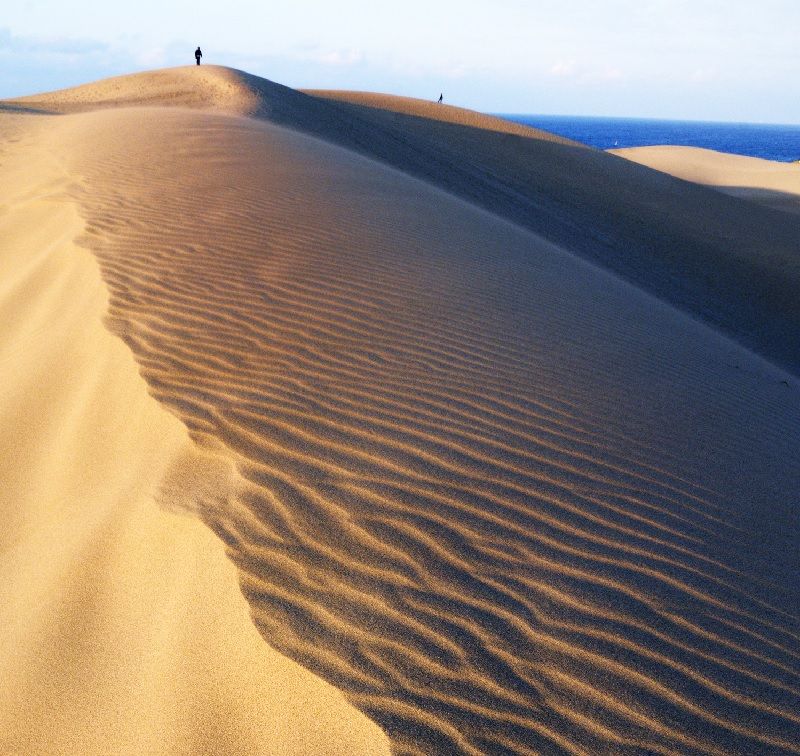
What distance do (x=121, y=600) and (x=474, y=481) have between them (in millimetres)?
1534

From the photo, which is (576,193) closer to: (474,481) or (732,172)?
(474,481)

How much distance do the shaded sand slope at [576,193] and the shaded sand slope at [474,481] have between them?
624cm

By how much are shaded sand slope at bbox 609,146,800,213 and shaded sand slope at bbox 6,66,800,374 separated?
250 inches

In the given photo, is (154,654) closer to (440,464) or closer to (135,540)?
(135,540)

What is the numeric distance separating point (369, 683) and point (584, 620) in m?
0.87

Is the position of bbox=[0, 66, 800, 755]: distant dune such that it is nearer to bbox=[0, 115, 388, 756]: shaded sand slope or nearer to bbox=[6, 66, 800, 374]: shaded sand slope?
bbox=[0, 115, 388, 756]: shaded sand slope

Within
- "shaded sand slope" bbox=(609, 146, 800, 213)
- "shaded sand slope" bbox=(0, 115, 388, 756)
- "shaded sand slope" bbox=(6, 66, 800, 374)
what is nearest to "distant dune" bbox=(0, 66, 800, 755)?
"shaded sand slope" bbox=(0, 115, 388, 756)

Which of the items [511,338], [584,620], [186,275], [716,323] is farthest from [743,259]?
[584,620]

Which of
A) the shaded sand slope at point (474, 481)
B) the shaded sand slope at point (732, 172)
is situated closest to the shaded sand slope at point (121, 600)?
the shaded sand slope at point (474, 481)

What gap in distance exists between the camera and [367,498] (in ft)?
10.1

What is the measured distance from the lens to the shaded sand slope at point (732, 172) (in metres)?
26.6

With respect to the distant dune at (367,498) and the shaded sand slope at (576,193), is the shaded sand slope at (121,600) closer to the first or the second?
the distant dune at (367,498)

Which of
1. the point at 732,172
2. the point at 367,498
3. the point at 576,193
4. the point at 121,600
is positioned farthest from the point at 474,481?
the point at 732,172

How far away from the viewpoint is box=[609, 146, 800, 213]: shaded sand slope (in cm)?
2662
